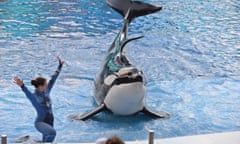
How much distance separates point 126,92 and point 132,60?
2.34m

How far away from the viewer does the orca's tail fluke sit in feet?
24.7

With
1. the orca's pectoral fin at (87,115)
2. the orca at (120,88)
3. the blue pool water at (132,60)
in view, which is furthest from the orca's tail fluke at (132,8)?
the orca's pectoral fin at (87,115)

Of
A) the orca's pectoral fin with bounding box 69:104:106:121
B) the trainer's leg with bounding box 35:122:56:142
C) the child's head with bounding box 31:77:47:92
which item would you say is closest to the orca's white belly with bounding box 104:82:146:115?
the orca's pectoral fin with bounding box 69:104:106:121

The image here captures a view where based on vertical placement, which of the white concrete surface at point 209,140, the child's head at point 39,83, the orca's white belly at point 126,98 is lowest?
the orca's white belly at point 126,98

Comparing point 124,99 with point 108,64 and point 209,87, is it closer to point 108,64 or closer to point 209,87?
point 108,64

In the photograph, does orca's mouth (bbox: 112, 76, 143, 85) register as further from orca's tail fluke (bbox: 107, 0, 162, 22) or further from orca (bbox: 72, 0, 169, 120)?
orca's tail fluke (bbox: 107, 0, 162, 22)

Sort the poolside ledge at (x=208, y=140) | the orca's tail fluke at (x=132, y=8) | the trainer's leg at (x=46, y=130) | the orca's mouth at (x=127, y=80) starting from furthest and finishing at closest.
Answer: the orca's tail fluke at (x=132, y=8)
the orca's mouth at (x=127, y=80)
the trainer's leg at (x=46, y=130)
the poolside ledge at (x=208, y=140)

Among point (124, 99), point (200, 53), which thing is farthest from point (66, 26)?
point (124, 99)

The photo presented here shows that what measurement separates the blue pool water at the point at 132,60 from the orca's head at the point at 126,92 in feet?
0.53

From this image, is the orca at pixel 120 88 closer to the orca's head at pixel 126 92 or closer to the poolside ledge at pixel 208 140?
the orca's head at pixel 126 92

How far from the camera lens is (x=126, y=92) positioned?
6.18 meters

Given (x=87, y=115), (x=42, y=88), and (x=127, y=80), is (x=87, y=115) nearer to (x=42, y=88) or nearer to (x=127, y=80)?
(x=127, y=80)

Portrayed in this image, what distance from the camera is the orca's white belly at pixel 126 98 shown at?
6156 mm

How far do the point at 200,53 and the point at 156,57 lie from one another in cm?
100
